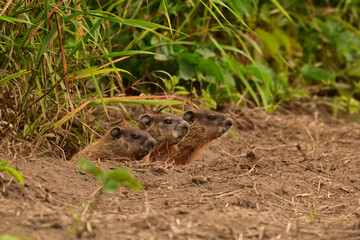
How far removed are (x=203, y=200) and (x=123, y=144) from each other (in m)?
1.56

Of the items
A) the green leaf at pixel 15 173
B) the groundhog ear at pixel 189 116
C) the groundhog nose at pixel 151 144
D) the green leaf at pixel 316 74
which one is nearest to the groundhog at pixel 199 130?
the groundhog ear at pixel 189 116

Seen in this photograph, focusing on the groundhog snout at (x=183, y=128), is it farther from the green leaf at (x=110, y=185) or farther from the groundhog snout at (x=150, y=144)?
the green leaf at (x=110, y=185)

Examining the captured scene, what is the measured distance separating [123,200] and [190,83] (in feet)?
10.8

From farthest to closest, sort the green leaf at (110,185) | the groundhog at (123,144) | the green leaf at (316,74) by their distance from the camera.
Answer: the green leaf at (316,74) → the groundhog at (123,144) → the green leaf at (110,185)

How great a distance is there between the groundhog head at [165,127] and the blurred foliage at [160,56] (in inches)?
9.8

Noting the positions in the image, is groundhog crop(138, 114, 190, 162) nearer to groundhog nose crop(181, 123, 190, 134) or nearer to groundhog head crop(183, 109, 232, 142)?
groundhog nose crop(181, 123, 190, 134)

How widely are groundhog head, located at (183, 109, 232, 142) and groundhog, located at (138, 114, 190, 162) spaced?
32 centimetres

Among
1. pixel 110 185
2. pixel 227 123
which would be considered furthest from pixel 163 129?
→ pixel 110 185

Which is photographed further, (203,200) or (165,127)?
(165,127)

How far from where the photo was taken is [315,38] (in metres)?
9.02

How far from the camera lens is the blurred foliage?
14.0 feet

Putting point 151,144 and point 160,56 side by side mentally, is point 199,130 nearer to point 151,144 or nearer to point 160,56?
point 151,144

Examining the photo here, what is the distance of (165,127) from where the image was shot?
17.4 ft

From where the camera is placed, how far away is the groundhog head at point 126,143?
194 inches
